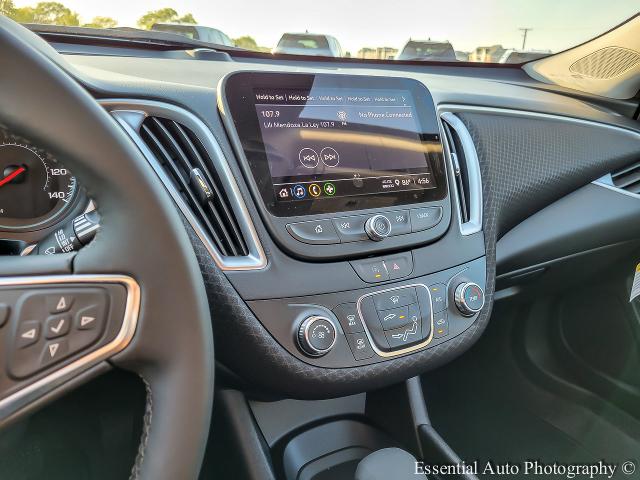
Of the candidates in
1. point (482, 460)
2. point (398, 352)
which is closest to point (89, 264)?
point (398, 352)

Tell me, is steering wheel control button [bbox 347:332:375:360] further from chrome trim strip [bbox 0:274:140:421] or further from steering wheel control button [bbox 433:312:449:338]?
chrome trim strip [bbox 0:274:140:421]

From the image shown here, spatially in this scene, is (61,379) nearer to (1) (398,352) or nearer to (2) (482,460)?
(1) (398,352)

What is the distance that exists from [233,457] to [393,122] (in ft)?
2.88

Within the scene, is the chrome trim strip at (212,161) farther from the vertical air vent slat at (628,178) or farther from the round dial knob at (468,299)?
the vertical air vent slat at (628,178)

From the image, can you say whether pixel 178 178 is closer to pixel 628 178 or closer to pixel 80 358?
pixel 80 358

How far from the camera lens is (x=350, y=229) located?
4.13 feet

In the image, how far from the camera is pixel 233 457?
1.47m

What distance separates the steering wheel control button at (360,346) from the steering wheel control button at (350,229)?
192mm

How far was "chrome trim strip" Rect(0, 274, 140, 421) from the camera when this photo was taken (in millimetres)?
680

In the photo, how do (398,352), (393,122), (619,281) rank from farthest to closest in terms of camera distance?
(619,281) < (393,122) < (398,352)

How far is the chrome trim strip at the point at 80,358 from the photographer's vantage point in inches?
26.8

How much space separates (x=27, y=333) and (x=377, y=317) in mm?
704

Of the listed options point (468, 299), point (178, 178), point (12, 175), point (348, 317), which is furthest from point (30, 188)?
point (468, 299)

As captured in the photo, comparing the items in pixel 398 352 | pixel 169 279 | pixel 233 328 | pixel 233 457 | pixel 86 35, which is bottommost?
pixel 233 457
